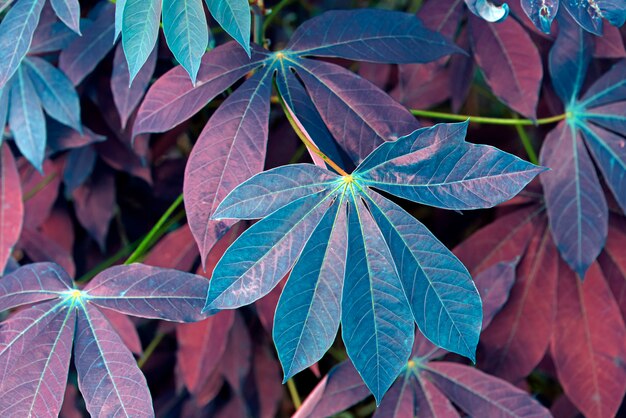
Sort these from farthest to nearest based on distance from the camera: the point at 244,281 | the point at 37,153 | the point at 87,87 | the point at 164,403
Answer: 1. the point at 164,403
2. the point at 87,87
3. the point at 37,153
4. the point at 244,281

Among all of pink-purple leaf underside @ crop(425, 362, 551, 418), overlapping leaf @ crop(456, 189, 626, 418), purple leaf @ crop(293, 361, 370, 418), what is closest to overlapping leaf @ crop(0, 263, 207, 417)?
purple leaf @ crop(293, 361, 370, 418)

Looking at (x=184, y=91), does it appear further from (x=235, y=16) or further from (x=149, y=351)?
(x=149, y=351)

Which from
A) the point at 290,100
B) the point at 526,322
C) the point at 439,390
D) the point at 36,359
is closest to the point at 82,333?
the point at 36,359

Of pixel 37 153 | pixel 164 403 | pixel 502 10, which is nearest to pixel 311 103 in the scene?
pixel 502 10

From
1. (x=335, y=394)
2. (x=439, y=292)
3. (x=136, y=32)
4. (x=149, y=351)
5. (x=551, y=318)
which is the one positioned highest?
(x=136, y=32)

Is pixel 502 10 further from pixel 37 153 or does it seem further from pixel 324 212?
pixel 37 153

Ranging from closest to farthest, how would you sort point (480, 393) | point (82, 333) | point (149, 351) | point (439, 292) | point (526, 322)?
point (439, 292)
point (82, 333)
point (480, 393)
point (526, 322)
point (149, 351)
